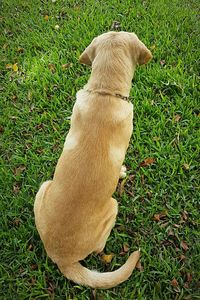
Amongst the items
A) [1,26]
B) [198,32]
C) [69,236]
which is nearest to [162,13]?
[198,32]

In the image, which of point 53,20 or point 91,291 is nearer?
point 91,291

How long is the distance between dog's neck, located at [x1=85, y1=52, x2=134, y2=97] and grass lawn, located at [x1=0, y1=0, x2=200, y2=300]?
47.1 inches

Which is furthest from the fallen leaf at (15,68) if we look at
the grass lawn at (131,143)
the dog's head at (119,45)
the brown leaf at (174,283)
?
the brown leaf at (174,283)

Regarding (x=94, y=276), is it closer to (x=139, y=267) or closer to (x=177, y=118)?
(x=139, y=267)

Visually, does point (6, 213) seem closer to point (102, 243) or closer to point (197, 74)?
point (102, 243)

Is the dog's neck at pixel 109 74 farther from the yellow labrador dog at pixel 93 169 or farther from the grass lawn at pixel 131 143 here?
the grass lawn at pixel 131 143

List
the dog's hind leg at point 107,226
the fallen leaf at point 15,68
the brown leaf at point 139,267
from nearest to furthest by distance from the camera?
1. the dog's hind leg at point 107,226
2. the brown leaf at point 139,267
3. the fallen leaf at point 15,68

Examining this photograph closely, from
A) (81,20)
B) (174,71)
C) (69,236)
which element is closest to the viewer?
(69,236)

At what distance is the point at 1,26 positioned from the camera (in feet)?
18.5

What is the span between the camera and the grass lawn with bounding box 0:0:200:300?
→ 127 inches

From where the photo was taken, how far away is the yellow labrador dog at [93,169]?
2664mm

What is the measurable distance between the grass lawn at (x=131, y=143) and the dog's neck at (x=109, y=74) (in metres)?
1.20

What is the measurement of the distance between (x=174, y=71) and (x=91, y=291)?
2860 millimetres

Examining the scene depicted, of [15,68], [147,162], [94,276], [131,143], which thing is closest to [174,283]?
[94,276]
